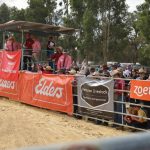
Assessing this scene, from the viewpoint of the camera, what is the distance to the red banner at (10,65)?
16.0m

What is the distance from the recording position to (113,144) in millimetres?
1270

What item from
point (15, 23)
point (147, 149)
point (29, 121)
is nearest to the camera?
point (147, 149)

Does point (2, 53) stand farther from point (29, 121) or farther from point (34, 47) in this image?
point (29, 121)

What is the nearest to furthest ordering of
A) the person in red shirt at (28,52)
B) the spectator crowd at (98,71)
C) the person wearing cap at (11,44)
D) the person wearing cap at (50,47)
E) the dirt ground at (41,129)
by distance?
the dirt ground at (41,129) → the spectator crowd at (98,71) → the person in red shirt at (28,52) → the person wearing cap at (11,44) → the person wearing cap at (50,47)

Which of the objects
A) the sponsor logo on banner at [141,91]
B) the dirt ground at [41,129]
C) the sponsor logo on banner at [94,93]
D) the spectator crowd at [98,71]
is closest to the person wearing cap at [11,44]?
the spectator crowd at [98,71]

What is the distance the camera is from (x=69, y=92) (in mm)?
12203

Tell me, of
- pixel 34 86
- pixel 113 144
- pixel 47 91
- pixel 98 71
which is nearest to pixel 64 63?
pixel 98 71

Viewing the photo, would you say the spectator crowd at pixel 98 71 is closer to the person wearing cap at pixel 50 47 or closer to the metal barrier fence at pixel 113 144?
the person wearing cap at pixel 50 47

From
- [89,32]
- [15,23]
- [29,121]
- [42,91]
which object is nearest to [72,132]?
[29,121]

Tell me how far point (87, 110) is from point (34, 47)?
618 cm

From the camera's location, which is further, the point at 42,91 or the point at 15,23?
the point at 15,23

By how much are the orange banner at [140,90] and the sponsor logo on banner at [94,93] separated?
3.23 ft

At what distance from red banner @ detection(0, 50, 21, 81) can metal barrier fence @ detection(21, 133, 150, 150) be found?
14651 mm

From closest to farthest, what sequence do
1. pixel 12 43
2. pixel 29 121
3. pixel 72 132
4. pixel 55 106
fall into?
pixel 72 132, pixel 29 121, pixel 55 106, pixel 12 43
